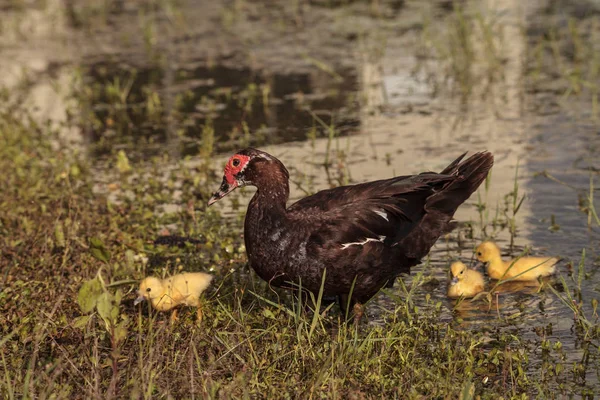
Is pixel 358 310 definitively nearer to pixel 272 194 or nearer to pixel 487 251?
pixel 272 194

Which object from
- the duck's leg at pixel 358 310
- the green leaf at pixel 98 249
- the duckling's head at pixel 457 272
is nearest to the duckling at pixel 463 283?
the duckling's head at pixel 457 272

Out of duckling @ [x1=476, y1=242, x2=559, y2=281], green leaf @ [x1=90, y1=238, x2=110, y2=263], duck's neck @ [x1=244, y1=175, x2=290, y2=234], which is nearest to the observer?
green leaf @ [x1=90, y1=238, x2=110, y2=263]

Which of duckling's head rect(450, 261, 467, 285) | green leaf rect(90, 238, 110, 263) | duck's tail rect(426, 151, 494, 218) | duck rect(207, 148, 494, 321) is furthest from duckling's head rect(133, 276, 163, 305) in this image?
duckling's head rect(450, 261, 467, 285)

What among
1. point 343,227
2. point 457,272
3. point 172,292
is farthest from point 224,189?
point 457,272

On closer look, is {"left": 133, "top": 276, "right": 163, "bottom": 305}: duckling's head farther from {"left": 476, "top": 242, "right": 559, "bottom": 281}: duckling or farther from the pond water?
{"left": 476, "top": 242, "right": 559, "bottom": 281}: duckling

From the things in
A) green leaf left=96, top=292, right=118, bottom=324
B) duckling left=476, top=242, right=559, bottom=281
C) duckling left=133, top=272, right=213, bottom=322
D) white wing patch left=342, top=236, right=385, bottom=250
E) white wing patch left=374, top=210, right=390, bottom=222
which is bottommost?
duckling left=476, top=242, right=559, bottom=281

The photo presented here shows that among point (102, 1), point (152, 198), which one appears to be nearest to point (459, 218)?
point (152, 198)

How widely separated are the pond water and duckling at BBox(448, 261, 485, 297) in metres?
0.08

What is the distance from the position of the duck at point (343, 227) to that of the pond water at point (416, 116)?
0.42 metres

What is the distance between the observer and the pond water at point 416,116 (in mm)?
7203

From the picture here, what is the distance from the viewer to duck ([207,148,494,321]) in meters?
5.59

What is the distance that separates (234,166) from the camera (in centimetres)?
599

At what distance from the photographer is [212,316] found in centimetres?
602

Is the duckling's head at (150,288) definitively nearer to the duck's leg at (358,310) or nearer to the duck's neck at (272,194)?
the duck's neck at (272,194)
